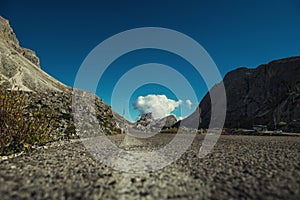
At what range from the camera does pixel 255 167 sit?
3.97 meters

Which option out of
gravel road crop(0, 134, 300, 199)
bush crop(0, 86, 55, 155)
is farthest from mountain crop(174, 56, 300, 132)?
bush crop(0, 86, 55, 155)

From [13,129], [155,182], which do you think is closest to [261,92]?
[155,182]

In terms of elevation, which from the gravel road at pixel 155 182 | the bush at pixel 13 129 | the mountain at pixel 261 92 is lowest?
the gravel road at pixel 155 182

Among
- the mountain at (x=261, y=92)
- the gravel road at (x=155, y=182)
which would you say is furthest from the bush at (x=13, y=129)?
the mountain at (x=261, y=92)

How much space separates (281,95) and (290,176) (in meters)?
67.9

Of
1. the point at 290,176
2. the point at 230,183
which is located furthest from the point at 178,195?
the point at 290,176

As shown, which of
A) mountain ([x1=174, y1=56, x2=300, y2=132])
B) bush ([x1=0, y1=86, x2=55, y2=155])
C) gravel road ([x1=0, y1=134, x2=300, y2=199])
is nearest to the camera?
gravel road ([x1=0, y1=134, x2=300, y2=199])

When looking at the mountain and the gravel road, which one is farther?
the mountain

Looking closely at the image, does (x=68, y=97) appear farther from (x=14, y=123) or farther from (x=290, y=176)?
(x=290, y=176)

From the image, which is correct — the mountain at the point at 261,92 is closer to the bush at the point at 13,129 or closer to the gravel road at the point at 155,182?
the gravel road at the point at 155,182

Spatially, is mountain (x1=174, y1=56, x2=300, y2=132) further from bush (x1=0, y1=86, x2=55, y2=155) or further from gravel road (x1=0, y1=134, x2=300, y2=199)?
bush (x1=0, y1=86, x2=55, y2=155)

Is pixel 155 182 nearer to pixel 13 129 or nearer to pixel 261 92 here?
pixel 13 129

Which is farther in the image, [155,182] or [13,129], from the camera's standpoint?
[13,129]

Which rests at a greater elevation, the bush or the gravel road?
the bush
